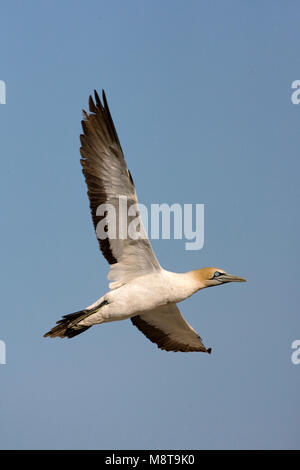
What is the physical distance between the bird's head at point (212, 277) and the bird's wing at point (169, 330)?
1.18 meters

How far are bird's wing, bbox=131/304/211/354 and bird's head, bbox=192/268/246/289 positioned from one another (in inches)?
46.3

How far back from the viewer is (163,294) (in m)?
16.7

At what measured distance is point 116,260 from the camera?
1706cm

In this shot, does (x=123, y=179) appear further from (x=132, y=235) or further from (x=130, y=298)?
(x=130, y=298)

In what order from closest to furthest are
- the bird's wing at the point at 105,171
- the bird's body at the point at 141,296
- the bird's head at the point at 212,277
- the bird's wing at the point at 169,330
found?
the bird's wing at the point at 105,171 < the bird's body at the point at 141,296 < the bird's head at the point at 212,277 < the bird's wing at the point at 169,330

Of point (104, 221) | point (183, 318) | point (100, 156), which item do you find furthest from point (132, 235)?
point (183, 318)

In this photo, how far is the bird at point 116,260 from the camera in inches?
641

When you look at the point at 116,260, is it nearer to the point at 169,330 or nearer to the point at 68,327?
the point at 68,327

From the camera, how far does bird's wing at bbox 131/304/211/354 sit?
60.7 ft

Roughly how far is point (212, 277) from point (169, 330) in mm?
2029

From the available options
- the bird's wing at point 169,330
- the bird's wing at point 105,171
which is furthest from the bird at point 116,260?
the bird's wing at point 169,330

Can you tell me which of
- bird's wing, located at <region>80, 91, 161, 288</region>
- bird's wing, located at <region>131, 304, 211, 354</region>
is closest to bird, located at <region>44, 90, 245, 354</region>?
bird's wing, located at <region>80, 91, 161, 288</region>

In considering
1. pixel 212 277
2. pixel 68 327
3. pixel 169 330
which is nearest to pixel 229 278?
pixel 212 277

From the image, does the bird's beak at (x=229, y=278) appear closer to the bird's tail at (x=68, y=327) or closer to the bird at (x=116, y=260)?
the bird at (x=116, y=260)
